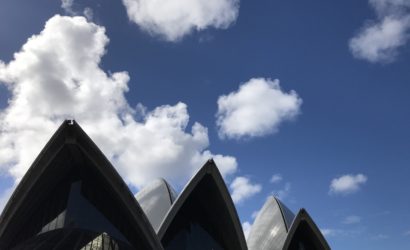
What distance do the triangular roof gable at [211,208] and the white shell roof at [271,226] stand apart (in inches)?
266

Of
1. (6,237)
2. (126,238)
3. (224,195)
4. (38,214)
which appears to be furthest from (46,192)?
(224,195)

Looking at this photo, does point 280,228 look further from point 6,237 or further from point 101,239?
point 6,237

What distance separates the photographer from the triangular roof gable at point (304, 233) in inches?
1368

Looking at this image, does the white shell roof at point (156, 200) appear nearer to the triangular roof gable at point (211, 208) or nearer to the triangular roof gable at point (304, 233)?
the triangular roof gable at point (211, 208)

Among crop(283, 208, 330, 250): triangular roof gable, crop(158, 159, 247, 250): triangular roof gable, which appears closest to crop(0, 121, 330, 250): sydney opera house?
crop(158, 159, 247, 250): triangular roof gable

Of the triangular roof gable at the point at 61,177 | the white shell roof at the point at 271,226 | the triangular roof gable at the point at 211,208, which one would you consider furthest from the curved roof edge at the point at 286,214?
the triangular roof gable at the point at 61,177

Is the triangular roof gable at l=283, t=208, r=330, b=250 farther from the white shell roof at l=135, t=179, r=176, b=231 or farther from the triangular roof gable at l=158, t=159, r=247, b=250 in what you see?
the white shell roof at l=135, t=179, r=176, b=231

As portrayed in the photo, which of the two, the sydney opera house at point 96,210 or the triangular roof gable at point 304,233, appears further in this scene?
the triangular roof gable at point 304,233

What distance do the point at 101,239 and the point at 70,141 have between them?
5.63 meters

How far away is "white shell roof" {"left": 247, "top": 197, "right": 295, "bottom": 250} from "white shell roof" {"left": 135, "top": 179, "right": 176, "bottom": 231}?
384 inches

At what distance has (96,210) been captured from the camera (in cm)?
2522

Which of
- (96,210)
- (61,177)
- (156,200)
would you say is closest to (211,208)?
(156,200)

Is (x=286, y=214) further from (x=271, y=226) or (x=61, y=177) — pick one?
(x=61, y=177)

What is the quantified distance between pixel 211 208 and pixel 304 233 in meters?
11.4
